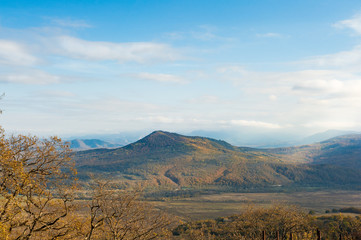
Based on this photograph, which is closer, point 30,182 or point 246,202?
point 30,182

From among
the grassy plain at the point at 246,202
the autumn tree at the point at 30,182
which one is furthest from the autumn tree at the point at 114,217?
the grassy plain at the point at 246,202

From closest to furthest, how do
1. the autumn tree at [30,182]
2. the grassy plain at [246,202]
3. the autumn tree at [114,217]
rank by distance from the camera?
the autumn tree at [30,182], the autumn tree at [114,217], the grassy plain at [246,202]

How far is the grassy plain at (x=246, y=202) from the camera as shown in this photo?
113812 mm

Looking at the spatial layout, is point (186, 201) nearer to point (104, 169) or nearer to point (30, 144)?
point (104, 169)

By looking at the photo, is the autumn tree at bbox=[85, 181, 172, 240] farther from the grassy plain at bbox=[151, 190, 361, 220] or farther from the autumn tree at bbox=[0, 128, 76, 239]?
the grassy plain at bbox=[151, 190, 361, 220]

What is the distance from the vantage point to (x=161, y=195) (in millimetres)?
156875

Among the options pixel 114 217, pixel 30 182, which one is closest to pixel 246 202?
pixel 114 217

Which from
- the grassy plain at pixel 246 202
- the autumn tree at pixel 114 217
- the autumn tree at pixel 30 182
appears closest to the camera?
the autumn tree at pixel 30 182

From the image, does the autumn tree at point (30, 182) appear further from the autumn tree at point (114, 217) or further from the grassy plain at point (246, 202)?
the grassy plain at point (246, 202)

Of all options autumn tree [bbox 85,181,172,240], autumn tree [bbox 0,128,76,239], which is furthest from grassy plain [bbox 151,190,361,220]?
autumn tree [bbox 0,128,76,239]

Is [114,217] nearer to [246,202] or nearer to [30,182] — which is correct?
[30,182]

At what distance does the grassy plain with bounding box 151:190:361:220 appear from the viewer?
11381 centimetres

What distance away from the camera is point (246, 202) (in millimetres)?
136125

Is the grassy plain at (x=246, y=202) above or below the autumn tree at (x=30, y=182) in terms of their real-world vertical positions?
below
